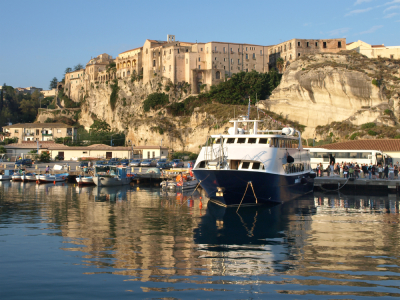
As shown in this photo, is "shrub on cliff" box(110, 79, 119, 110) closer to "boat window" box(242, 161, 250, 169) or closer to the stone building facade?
the stone building facade

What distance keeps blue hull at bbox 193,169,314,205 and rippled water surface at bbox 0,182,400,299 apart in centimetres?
85

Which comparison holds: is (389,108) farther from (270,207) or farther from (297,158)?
(270,207)

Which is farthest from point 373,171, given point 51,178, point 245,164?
point 51,178

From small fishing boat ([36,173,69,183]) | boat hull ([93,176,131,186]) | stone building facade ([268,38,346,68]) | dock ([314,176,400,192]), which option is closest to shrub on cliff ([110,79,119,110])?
stone building facade ([268,38,346,68])

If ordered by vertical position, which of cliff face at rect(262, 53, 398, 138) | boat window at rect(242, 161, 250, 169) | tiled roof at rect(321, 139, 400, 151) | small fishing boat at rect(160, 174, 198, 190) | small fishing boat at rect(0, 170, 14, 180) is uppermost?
cliff face at rect(262, 53, 398, 138)

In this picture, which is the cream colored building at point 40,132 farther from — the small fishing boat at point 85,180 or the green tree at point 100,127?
the small fishing boat at point 85,180

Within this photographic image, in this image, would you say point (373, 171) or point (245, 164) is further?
point (373, 171)

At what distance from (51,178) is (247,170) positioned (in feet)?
114

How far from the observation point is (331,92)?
7962 centimetres

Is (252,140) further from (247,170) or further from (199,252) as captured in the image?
(199,252)

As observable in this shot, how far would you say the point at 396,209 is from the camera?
29.3 meters

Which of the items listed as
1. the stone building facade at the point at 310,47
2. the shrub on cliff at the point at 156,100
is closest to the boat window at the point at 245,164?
the stone building facade at the point at 310,47

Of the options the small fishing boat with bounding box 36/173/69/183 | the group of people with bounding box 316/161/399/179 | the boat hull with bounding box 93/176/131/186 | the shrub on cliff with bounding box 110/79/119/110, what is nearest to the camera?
the group of people with bounding box 316/161/399/179

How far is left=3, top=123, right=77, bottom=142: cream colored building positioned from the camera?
112000 mm
